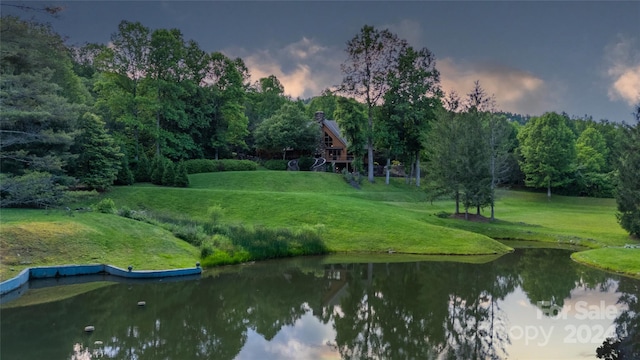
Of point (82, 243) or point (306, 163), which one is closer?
point (82, 243)

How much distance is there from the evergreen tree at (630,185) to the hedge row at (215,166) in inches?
1360

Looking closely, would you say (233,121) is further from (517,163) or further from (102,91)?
(517,163)

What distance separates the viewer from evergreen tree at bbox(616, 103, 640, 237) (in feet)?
89.0

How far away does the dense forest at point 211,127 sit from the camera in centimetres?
2092

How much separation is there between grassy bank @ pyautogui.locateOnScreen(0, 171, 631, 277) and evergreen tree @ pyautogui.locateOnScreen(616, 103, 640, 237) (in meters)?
0.99

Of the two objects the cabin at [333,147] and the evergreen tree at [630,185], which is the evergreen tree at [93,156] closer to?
the evergreen tree at [630,185]

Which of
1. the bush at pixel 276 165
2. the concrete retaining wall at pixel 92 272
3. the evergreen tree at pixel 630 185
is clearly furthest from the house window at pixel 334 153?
the concrete retaining wall at pixel 92 272

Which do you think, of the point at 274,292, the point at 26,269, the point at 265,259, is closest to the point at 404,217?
the point at 265,259

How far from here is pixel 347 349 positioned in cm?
1156

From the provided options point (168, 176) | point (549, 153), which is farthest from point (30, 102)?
point (549, 153)

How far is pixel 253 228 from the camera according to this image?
78.9ft

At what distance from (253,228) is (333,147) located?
123 ft

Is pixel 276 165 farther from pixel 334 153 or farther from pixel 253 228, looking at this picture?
pixel 253 228

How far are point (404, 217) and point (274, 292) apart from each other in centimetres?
1519
